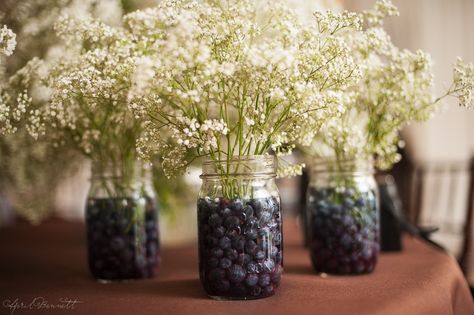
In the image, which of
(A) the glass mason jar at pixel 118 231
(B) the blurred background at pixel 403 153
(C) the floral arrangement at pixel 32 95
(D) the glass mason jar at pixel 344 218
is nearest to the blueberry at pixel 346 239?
(D) the glass mason jar at pixel 344 218

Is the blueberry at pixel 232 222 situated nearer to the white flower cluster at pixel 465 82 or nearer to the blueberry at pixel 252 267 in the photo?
the blueberry at pixel 252 267

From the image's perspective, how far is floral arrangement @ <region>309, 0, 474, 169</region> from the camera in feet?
4.24

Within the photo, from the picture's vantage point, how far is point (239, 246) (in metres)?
1.10

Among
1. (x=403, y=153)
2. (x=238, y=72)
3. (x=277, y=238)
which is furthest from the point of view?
(x=403, y=153)

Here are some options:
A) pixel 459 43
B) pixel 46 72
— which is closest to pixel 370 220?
pixel 46 72

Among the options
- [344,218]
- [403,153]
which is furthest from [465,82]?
[403,153]

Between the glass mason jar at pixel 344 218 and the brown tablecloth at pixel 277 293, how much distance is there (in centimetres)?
4

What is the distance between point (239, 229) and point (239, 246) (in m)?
0.04

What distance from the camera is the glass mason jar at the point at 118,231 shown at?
4.69ft

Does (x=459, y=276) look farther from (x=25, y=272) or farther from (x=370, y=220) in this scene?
(x=25, y=272)

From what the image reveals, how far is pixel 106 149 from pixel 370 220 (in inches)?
30.5

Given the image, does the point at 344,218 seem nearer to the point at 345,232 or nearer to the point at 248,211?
the point at 345,232

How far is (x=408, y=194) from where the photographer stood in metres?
2.99

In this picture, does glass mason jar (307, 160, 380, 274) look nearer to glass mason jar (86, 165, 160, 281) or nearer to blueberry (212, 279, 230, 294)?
blueberry (212, 279, 230, 294)
